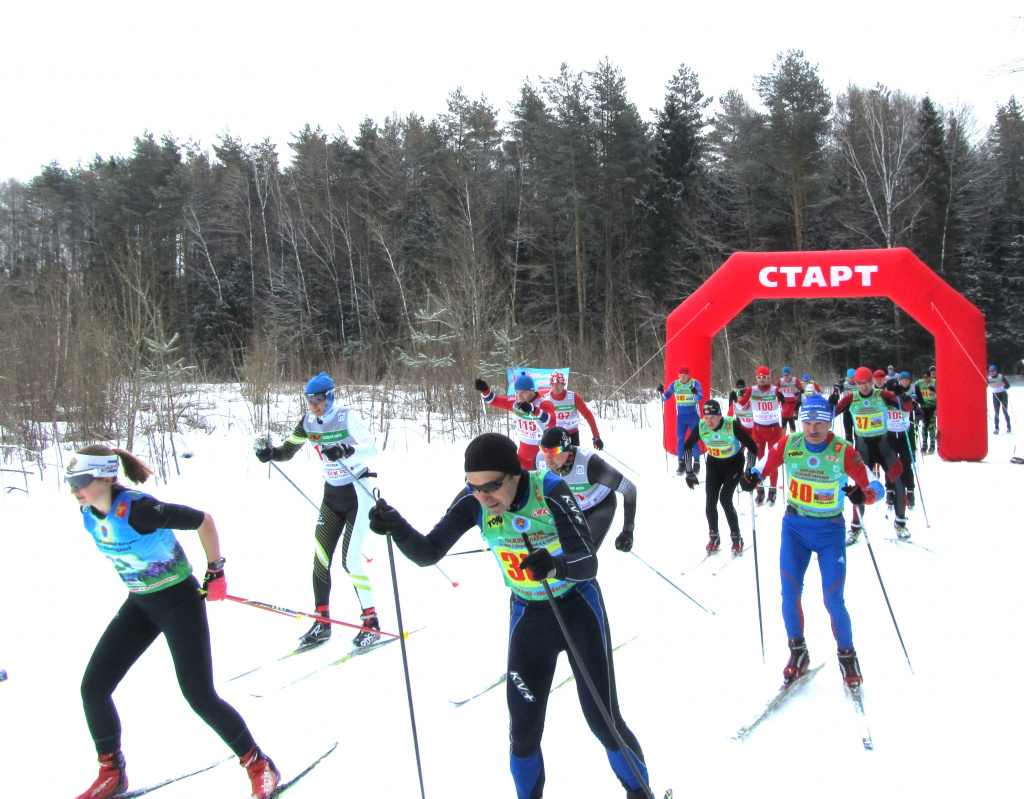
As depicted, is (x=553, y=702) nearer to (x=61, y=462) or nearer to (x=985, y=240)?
(x=61, y=462)

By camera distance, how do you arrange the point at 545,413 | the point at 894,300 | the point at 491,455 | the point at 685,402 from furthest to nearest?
the point at 894,300
the point at 685,402
the point at 545,413
the point at 491,455

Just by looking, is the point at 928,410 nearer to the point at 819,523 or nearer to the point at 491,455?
the point at 819,523

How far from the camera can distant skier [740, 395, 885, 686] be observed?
3.89m

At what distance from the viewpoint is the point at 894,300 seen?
11242 mm

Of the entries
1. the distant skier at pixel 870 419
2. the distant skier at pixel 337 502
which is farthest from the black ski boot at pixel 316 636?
the distant skier at pixel 870 419

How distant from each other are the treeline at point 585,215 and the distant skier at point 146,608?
69.3ft

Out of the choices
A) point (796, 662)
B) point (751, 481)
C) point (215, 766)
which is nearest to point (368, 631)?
point (215, 766)

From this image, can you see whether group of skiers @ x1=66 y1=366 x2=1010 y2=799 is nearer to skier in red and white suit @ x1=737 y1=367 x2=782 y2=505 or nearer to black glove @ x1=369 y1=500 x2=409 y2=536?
black glove @ x1=369 y1=500 x2=409 y2=536

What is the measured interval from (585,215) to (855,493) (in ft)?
78.7

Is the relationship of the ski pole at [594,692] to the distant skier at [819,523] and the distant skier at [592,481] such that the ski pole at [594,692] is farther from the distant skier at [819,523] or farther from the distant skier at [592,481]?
the distant skier at [819,523]

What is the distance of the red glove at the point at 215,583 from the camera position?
3143mm

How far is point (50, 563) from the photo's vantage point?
6.52 meters

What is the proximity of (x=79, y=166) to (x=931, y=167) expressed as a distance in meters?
39.1

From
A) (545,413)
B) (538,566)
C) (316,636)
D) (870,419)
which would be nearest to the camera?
(538,566)
